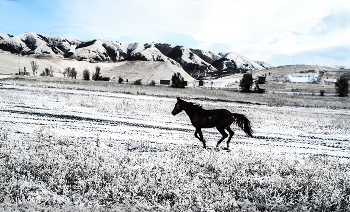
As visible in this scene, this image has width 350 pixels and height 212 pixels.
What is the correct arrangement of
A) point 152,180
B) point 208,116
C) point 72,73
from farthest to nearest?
1. point 72,73
2. point 208,116
3. point 152,180

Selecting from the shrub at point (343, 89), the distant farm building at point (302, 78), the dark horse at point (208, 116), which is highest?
the distant farm building at point (302, 78)

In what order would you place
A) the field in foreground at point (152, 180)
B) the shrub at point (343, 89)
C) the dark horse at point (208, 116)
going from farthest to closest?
1. the shrub at point (343, 89)
2. the dark horse at point (208, 116)
3. the field in foreground at point (152, 180)

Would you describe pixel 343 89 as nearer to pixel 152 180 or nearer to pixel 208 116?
pixel 208 116

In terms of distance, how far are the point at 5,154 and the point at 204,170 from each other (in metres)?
6.27

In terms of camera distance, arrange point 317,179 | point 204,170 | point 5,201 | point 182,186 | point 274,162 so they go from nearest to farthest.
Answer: point 5,201 → point 182,186 → point 317,179 → point 204,170 → point 274,162

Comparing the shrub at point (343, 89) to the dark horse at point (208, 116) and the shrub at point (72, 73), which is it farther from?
the shrub at point (72, 73)

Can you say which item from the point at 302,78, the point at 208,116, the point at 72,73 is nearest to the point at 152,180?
the point at 208,116

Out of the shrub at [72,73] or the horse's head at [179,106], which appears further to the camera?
the shrub at [72,73]

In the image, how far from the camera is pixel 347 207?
4.98m

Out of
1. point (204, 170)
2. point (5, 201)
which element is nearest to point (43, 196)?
point (5, 201)

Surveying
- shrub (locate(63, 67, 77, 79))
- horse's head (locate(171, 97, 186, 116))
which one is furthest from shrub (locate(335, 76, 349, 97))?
shrub (locate(63, 67, 77, 79))

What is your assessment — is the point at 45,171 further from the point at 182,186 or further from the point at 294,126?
the point at 294,126

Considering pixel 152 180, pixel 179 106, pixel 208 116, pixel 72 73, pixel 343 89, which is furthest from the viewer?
pixel 72 73

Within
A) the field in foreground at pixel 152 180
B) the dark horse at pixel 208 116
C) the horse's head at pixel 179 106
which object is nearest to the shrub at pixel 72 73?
the field in foreground at pixel 152 180
